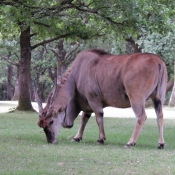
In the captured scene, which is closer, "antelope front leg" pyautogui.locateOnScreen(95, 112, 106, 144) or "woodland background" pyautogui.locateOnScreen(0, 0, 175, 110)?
"antelope front leg" pyautogui.locateOnScreen(95, 112, 106, 144)

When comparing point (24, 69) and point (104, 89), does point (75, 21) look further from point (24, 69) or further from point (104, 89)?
point (104, 89)

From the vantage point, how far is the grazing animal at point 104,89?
11.1 m

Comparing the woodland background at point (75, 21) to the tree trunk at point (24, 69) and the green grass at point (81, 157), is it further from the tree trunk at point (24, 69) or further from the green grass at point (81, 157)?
the green grass at point (81, 157)

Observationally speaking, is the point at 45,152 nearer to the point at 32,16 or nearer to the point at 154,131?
the point at 154,131

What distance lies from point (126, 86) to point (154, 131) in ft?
16.4

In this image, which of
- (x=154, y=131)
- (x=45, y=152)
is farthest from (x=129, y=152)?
(x=154, y=131)

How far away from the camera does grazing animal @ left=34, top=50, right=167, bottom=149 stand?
36.3 ft

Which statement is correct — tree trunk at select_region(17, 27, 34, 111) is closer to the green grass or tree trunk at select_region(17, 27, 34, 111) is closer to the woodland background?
the woodland background

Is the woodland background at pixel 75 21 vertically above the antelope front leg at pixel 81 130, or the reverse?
the woodland background at pixel 75 21

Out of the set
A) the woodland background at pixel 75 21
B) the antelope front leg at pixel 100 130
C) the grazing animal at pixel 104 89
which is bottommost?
the antelope front leg at pixel 100 130

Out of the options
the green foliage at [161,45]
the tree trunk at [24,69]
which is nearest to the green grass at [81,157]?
the tree trunk at [24,69]

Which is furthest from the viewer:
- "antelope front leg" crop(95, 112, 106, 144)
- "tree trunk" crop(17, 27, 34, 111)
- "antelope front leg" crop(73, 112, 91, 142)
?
"tree trunk" crop(17, 27, 34, 111)

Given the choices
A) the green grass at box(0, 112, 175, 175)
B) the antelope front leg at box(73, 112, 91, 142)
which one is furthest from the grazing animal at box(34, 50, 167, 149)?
the green grass at box(0, 112, 175, 175)

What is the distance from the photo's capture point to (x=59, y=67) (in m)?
41.4
